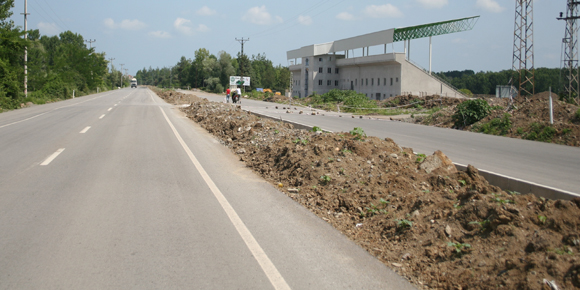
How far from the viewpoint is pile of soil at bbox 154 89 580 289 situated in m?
4.22

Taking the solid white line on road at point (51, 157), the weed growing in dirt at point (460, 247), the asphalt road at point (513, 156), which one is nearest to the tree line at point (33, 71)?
the solid white line on road at point (51, 157)

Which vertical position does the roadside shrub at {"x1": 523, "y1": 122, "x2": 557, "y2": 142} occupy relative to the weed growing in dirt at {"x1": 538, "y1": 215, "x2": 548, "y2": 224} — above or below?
above

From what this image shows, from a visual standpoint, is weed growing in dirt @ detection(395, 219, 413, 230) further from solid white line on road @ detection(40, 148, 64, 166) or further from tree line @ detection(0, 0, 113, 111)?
tree line @ detection(0, 0, 113, 111)

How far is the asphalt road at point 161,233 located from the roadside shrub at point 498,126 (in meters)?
15.6

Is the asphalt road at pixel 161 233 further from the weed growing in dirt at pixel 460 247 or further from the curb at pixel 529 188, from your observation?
the curb at pixel 529 188

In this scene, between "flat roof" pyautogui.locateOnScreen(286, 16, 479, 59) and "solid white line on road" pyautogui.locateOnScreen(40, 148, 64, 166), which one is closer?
"solid white line on road" pyautogui.locateOnScreen(40, 148, 64, 166)

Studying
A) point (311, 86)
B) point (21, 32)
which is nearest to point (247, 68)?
point (311, 86)

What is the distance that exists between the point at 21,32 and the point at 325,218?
128 ft

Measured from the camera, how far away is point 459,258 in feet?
15.6

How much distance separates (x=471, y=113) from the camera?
24016 mm

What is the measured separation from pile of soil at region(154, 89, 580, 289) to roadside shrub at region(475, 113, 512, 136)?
1282cm

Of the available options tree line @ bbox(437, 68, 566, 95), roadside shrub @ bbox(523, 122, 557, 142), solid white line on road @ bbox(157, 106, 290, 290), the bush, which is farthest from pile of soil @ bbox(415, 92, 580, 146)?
tree line @ bbox(437, 68, 566, 95)

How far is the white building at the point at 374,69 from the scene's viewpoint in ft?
220

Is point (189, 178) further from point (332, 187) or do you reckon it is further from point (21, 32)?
point (21, 32)
